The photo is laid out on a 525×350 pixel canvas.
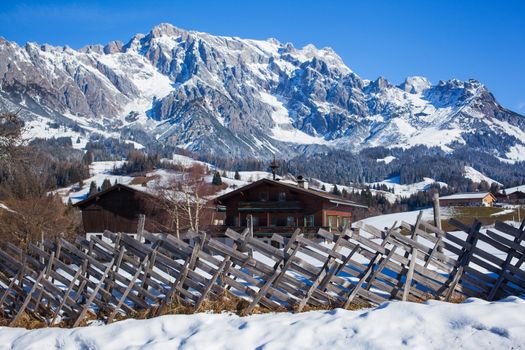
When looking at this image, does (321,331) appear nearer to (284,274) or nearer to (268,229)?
(284,274)

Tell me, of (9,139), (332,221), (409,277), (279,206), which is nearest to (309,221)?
(279,206)

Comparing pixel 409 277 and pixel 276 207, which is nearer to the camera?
pixel 409 277

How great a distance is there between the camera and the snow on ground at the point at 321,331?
30.2ft

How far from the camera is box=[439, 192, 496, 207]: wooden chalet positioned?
175m

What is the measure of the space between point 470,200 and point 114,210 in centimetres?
14787

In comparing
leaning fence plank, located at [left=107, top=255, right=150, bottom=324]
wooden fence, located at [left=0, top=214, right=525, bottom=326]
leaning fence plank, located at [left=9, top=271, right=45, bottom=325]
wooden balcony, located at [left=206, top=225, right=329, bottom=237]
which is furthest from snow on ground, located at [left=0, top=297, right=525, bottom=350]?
wooden balcony, located at [left=206, top=225, right=329, bottom=237]

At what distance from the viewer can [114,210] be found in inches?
2424

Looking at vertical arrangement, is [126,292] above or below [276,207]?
below

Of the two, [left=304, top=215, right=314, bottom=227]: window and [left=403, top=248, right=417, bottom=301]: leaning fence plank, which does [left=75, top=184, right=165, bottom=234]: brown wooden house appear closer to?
[left=304, top=215, right=314, bottom=227]: window

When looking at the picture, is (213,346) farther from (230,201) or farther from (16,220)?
(230,201)

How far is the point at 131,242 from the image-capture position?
500 inches

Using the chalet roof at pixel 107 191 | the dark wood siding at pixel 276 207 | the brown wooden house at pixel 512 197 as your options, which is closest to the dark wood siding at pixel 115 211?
the chalet roof at pixel 107 191

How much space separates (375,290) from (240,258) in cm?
369

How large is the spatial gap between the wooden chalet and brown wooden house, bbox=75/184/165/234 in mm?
139328
